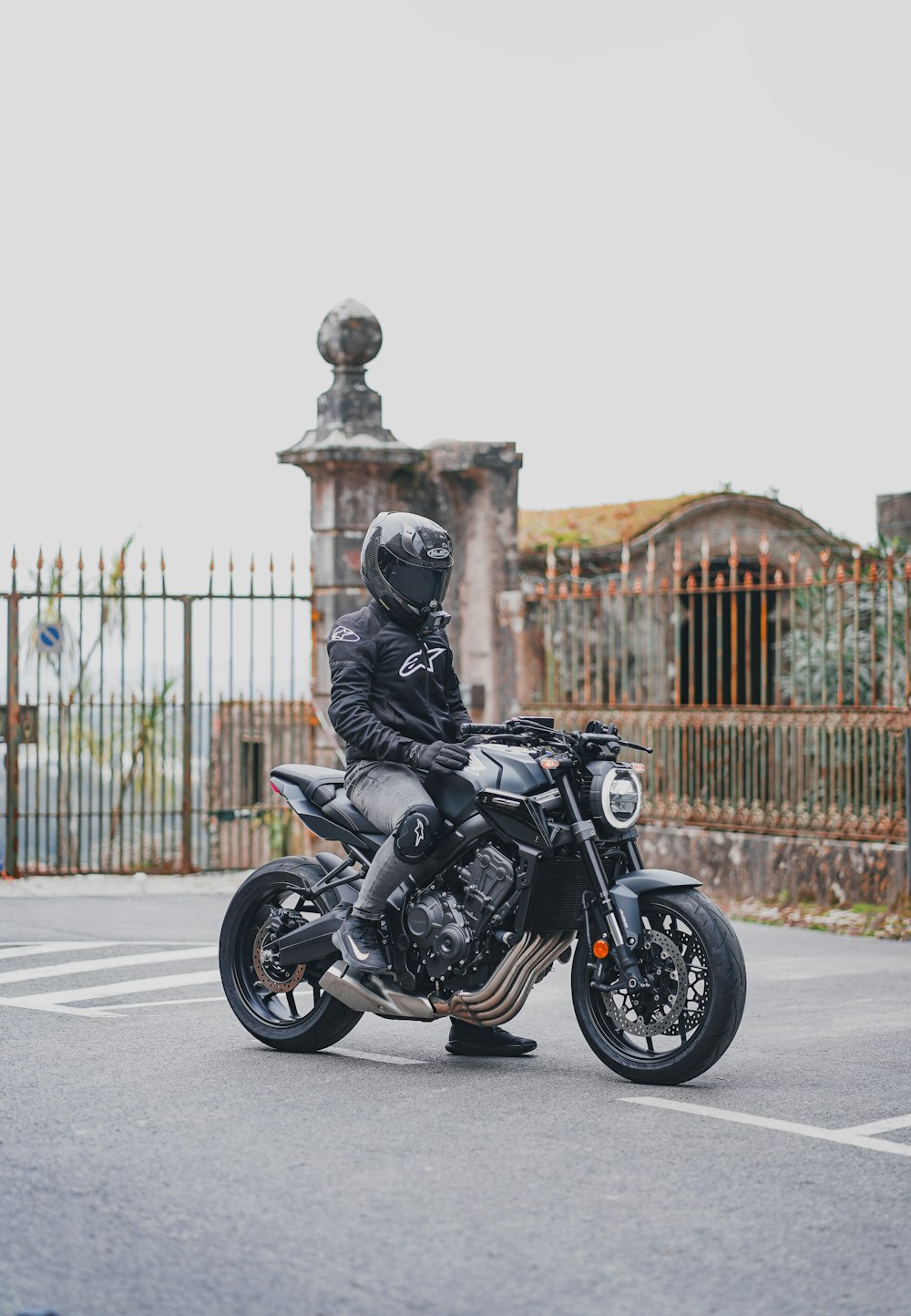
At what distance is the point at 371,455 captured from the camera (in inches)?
583

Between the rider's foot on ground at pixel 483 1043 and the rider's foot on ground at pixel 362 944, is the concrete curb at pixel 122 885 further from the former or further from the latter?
the rider's foot on ground at pixel 362 944

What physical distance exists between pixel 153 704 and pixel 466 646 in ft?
8.60

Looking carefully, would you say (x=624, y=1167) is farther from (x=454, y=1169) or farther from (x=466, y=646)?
(x=466, y=646)

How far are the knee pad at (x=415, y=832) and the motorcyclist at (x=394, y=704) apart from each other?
0.05 feet

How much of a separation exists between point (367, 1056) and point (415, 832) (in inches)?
41.7

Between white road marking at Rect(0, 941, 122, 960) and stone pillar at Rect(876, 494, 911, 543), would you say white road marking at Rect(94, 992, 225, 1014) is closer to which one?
white road marking at Rect(0, 941, 122, 960)

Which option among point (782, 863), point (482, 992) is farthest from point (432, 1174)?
point (782, 863)

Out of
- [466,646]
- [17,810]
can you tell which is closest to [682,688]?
[466,646]

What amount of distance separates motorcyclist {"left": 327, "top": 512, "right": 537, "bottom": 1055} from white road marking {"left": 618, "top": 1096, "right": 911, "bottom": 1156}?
3.56ft

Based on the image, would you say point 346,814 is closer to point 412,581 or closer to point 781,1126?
point 412,581

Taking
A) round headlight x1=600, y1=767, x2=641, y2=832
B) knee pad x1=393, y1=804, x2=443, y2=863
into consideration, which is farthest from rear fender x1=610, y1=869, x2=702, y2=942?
knee pad x1=393, y1=804, x2=443, y2=863

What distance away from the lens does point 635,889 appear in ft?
22.2

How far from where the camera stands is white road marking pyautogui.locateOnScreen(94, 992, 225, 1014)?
8.61m

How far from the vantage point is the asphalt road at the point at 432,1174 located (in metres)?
4.48
